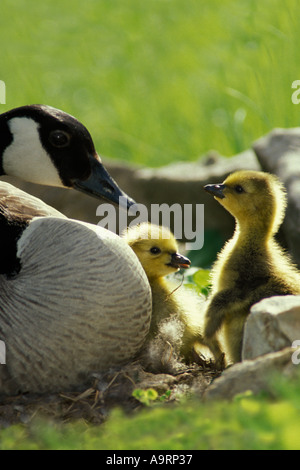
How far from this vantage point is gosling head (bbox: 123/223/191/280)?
13.2 feet

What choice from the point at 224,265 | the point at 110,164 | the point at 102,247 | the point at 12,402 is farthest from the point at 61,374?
the point at 110,164

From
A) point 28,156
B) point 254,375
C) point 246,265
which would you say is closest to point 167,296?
point 246,265

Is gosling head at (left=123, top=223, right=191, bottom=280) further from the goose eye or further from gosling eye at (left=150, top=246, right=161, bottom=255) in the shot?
the goose eye

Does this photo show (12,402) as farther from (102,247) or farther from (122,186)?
(122,186)

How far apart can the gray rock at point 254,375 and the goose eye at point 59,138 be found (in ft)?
5.44

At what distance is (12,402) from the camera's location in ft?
10.8

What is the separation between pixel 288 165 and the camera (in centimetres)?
493

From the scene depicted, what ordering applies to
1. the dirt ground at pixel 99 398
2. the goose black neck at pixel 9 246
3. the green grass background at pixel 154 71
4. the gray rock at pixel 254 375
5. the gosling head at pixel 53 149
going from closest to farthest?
the gray rock at pixel 254 375
the dirt ground at pixel 99 398
the goose black neck at pixel 9 246
the gosling head at pixel 53 149
the green grass background at pixel 154 71

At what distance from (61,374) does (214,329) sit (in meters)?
0.81

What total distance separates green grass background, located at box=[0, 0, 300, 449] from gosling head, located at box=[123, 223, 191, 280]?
1284 millimetres

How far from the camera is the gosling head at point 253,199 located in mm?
3898

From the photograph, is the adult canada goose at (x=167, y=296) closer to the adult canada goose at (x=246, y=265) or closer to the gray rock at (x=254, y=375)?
the adult canada goose at (x=246, y=265)

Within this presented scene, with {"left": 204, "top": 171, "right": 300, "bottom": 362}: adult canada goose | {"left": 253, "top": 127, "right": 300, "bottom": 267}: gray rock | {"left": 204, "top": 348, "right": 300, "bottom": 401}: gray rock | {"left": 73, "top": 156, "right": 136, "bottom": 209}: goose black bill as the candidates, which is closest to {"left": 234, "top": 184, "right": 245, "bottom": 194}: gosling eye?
{"left": 204, "top": 171, "right": 300, "bottom": 362}: adult canada goose

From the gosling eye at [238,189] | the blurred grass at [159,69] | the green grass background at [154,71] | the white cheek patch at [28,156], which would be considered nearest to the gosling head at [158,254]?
the gosling eye at [238,189]
